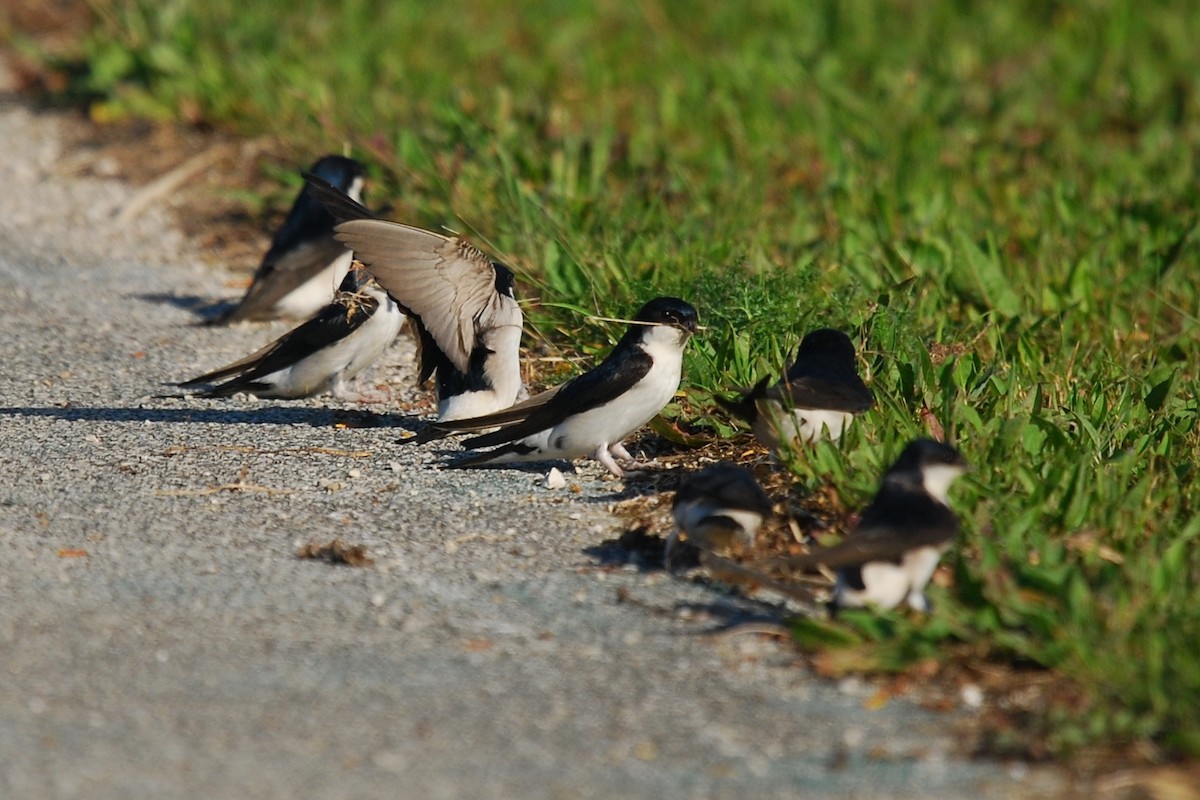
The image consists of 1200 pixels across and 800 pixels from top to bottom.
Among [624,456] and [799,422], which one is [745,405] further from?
[624,456]

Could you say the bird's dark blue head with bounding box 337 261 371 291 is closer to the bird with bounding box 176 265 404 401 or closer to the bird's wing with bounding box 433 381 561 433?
the bird with bounding box 176 265 404 401

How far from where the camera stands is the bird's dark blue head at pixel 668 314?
5.27 m

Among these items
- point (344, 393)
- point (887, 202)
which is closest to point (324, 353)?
point (344, 393)

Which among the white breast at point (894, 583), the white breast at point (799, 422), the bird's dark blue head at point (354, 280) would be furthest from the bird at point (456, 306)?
the white breast at point (894, 583)

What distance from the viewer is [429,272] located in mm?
5551

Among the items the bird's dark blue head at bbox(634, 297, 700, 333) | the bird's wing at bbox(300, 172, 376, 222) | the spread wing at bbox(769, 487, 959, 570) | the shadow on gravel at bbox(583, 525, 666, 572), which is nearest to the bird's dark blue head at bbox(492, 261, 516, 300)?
the bird's wing at bbox(300, 172, 376, 222)

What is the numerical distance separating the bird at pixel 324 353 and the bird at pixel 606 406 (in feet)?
3.04

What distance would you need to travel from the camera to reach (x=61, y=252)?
814cm

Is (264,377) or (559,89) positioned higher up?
(559,89)

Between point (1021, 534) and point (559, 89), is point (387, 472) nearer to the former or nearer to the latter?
point (1021, 534)

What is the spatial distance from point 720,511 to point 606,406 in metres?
0.93

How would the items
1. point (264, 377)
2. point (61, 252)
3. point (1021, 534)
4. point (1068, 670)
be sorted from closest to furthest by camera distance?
point (1068, 670) → point (1021, 534) → point (264, 377) → point (61, 252)

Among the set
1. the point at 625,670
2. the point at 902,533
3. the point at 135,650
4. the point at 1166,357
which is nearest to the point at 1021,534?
the point at 902,533

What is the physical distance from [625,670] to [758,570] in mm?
661
